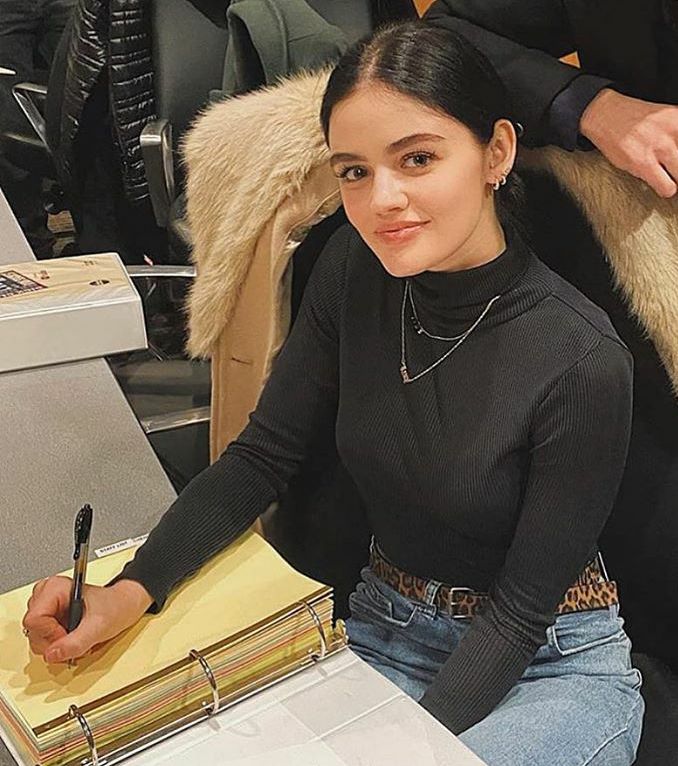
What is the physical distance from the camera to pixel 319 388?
1214mm

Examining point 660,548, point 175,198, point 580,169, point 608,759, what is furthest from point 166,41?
point 608,759

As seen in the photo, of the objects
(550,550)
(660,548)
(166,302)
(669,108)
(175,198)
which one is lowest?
(166,302)

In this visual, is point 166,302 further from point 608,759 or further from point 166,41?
point 608,759

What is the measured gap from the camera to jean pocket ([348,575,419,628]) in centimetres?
118

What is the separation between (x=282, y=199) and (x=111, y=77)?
1345 mm

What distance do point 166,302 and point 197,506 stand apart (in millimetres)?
1545

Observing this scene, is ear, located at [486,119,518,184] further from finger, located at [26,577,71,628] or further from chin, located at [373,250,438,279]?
finger, located at [26,577,71,628]

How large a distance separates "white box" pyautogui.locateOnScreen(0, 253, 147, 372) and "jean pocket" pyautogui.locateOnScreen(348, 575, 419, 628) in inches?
15.4

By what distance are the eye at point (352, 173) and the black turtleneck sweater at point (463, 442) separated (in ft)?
0.44

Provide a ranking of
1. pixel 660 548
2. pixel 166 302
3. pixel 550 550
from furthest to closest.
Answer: pixel 166 302, pixel 660 548, pixel 550 550

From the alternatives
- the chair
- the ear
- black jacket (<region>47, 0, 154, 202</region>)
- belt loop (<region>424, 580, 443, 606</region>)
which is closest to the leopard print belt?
belt loop (<region>424, 580, 443, 606</region>)

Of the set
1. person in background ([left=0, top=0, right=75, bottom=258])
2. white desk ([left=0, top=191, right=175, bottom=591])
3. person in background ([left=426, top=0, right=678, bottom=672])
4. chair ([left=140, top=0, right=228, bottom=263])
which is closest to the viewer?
white desk ([left=0, top=191, right=175, bottom=591])

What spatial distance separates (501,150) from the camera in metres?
1.05

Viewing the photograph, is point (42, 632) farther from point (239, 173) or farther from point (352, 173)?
point (239, 173)
